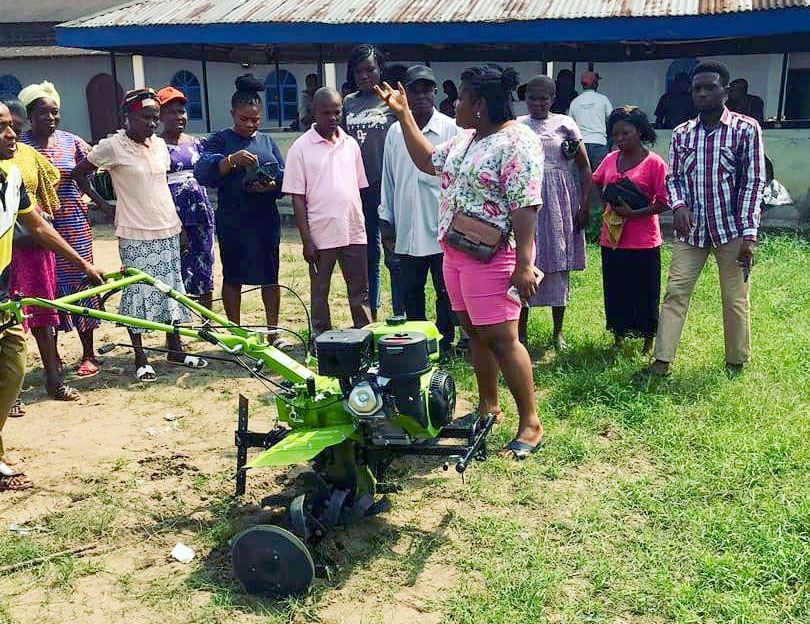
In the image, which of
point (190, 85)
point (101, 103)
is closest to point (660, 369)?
point (190, 85)

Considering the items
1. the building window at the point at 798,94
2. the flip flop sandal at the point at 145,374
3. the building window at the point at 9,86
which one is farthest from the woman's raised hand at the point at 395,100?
the building window at the point at 9,86

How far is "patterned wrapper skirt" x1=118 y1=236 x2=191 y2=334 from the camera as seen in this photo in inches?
226

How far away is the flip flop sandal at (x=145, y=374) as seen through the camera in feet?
19.3

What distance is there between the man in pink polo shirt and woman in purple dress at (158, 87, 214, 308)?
785mm

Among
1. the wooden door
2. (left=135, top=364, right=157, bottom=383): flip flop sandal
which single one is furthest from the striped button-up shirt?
the wooden door

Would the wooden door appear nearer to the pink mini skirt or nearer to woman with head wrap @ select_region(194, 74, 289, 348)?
woman with head wrap @ select_region(194, 74, 289, 348)

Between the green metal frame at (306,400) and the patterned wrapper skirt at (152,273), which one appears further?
the patterned wrapper skirt at (152,273)

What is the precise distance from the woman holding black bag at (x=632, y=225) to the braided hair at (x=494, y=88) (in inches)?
69.8

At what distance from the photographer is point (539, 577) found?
3.24m

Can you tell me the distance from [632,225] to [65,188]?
3911mm

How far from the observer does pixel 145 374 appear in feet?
19.4

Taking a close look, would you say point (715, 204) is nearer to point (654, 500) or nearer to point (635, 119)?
point (635, 119)

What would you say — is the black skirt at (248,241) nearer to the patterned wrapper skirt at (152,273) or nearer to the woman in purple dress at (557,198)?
the patterned wrapper skirt at (152,273)

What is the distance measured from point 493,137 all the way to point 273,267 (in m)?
2.74
